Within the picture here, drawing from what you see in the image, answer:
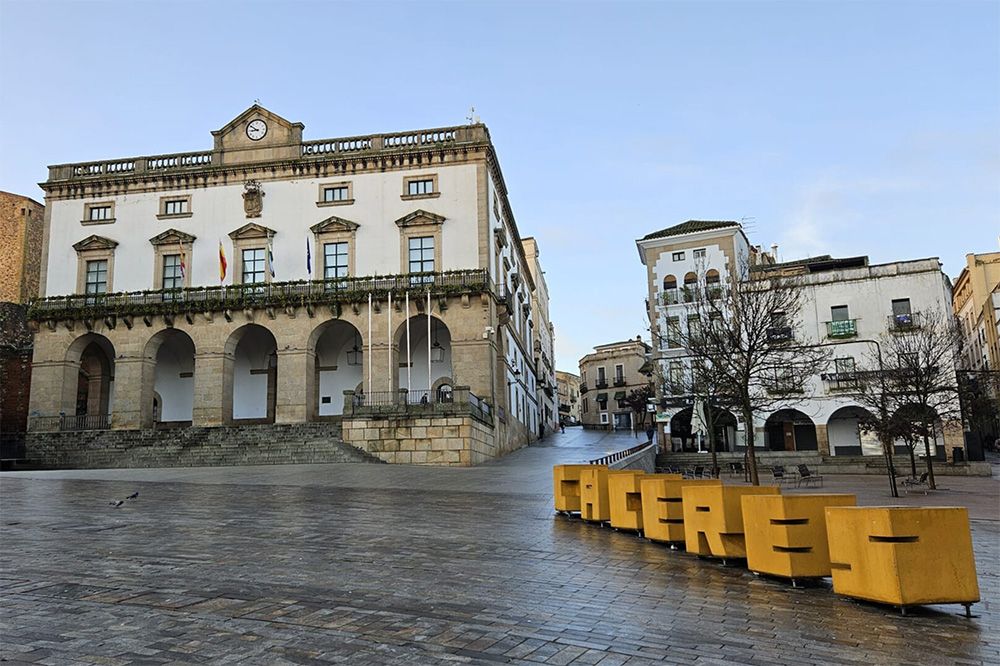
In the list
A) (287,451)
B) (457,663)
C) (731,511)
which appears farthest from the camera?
(287,451)

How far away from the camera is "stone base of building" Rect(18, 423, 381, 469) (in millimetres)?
28516

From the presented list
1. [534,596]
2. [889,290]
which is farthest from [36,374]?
[889,290]

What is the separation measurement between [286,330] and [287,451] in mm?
9125

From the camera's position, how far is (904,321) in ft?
129

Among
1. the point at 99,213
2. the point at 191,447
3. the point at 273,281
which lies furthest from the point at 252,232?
the point at 191,447

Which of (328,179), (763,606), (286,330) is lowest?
(763,606)

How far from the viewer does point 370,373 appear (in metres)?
35.2

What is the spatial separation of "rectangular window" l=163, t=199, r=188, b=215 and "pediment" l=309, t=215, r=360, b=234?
7.31 meters

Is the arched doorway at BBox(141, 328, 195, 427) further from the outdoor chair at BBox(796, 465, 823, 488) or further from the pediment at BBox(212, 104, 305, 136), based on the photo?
the outdoor chair at BBox(796, 465, 823, 488)

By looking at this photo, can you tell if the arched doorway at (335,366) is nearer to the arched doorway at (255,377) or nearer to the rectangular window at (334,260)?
the arched doorway at (255,377)

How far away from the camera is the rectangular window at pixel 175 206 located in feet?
129

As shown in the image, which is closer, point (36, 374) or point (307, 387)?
point (307, 387)

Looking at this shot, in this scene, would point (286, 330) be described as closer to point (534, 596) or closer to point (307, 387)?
point (307, 387)

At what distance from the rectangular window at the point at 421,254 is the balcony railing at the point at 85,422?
17486 millimetres
